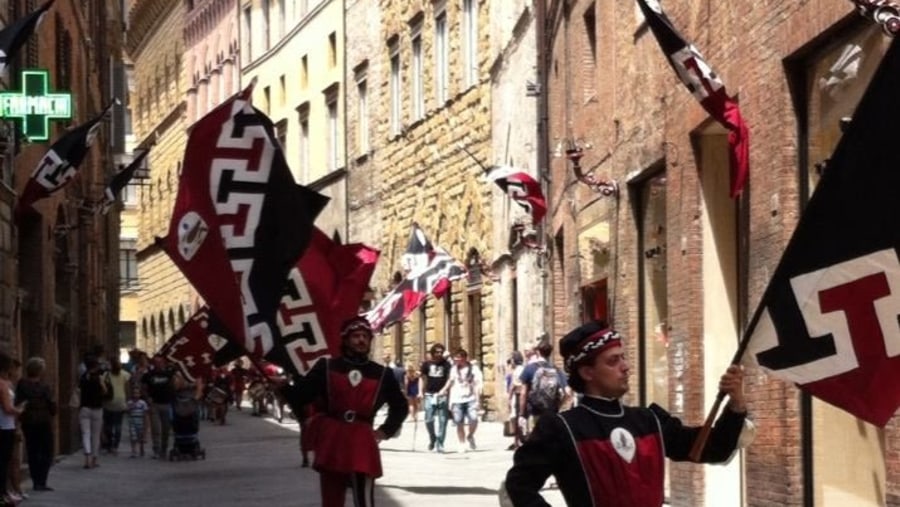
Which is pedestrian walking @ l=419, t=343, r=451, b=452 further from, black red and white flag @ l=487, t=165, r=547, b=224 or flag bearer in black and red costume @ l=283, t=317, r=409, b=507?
flag bearer in black and red costume @ l=283, t=317, r=409, b=507

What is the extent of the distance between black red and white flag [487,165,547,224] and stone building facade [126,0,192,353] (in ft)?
152

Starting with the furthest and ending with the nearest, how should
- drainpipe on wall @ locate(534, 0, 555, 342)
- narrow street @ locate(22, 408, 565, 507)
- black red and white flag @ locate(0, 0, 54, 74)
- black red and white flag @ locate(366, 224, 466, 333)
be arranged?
black red and white flag @ locate(366, 224, 466, 333) → drainpipe on wall @ locate(534, 0, 555, 342) → narrow street @ locate(22, 408, 565, 507) → black red and white flag @ locate(0, 0, 54, 74)

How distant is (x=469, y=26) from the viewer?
1781 inches

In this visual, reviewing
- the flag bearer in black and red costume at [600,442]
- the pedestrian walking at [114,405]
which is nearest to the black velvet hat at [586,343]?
the flag bearer in black and red costume at [600,442]

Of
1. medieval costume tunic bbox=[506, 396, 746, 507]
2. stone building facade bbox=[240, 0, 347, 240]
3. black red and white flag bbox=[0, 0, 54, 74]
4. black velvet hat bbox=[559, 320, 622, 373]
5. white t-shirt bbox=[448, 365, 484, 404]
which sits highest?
stone building facade bbox=[240, 0, 347, 240]

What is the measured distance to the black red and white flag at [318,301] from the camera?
54.4ft

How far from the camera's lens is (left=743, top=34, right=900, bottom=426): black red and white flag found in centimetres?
802

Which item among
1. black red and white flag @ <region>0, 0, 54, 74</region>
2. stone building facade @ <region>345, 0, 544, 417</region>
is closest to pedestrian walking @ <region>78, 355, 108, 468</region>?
stone building facade @ <region>345, 0, 544, 417</region>

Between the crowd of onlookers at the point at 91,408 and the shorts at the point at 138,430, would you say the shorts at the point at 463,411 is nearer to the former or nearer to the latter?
the crowd of onlookers at the point at 91,408

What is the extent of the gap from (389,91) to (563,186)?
2097 centimetres

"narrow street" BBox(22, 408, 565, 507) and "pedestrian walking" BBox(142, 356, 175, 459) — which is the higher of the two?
"pedestrian walking" BBox(142, 356, 175, 459)

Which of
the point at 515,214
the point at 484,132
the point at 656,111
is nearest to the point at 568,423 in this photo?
the point at 656,111

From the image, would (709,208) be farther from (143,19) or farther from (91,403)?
(143,19)

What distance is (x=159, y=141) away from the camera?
297ft
